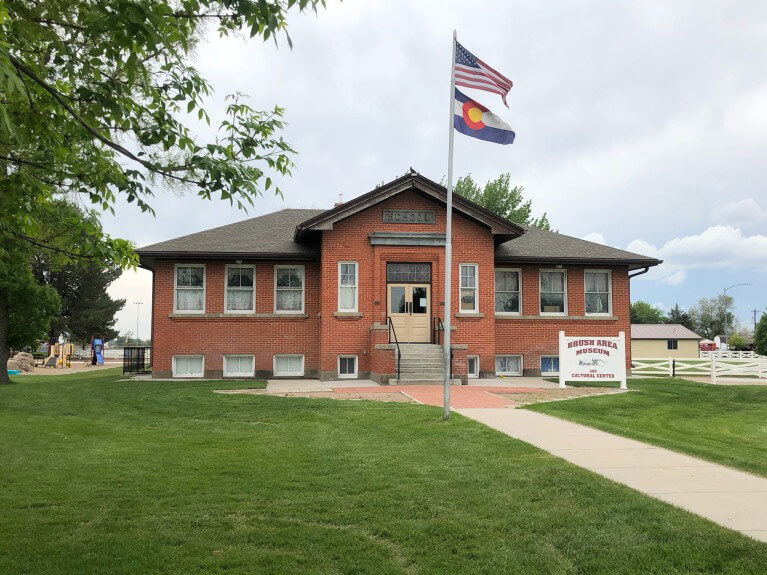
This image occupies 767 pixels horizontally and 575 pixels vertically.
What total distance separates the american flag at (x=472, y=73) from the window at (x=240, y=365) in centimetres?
1323

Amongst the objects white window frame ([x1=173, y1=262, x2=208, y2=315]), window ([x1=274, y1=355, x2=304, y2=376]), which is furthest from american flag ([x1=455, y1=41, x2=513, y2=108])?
white window frame ([x1=173, y1=262, x2=208, y2=315])

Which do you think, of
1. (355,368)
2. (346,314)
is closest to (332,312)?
(346,314)

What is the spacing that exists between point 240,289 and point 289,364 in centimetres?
312

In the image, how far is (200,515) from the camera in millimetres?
5855

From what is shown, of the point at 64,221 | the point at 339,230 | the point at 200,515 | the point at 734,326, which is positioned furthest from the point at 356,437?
the point at 734,326

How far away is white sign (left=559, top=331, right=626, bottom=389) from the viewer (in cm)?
1900

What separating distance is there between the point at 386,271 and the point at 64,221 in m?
14.6

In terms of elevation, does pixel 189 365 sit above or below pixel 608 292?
below

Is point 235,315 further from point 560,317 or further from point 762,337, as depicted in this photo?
point 762,337

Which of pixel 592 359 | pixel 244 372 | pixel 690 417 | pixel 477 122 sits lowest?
pixel 690 417

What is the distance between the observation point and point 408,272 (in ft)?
70.0

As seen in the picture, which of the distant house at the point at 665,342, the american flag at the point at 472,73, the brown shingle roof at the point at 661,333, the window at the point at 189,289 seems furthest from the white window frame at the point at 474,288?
the brown shingle roof at the point at 661,333

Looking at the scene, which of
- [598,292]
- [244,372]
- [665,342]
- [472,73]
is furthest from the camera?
[665,342]

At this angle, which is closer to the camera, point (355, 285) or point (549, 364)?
point (355, 285)
